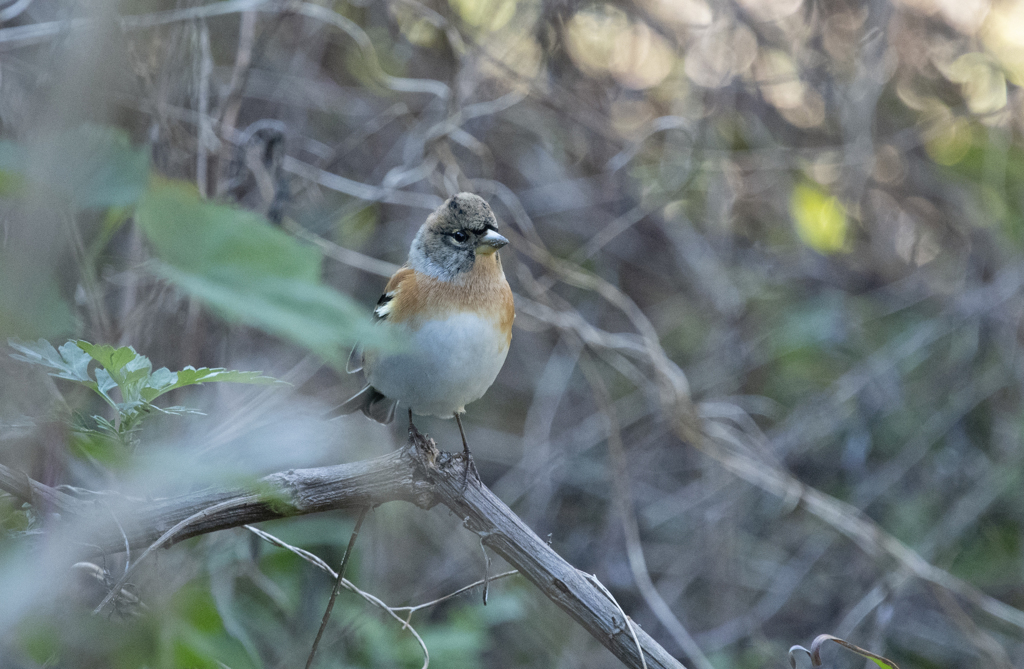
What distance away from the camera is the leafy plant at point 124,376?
44.3 inches

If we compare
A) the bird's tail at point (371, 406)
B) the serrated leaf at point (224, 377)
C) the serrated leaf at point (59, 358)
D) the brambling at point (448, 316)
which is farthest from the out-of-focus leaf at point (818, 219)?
the serrated leaf at point (59, 358)

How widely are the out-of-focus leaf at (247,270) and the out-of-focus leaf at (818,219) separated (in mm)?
3666

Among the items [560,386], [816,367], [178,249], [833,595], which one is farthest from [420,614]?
[178,249]

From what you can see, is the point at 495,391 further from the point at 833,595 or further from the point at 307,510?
the point at 307,510

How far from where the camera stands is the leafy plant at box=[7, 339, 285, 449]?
1.12 m

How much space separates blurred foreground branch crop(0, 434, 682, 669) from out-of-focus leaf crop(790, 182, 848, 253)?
8.92 feet

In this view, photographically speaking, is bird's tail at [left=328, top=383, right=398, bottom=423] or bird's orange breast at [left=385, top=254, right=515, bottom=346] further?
bird's tail at [left=328, top=383, right=398, bottom=423]

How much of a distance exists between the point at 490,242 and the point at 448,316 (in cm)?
30

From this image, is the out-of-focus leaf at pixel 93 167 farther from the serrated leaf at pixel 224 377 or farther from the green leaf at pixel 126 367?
the green leaf at pixel 126 367

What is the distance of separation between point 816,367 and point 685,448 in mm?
824

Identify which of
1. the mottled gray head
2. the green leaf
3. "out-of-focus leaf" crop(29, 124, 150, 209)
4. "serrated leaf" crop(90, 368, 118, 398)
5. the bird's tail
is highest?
"out-of-focus leaf" crop(29, 124, 150, 209)

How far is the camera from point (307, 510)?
1.56 meters

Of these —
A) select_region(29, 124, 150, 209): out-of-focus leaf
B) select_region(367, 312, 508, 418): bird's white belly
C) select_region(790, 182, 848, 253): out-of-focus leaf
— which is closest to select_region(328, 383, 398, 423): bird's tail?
select_region(367, 312, 508, 418): bird's white belly

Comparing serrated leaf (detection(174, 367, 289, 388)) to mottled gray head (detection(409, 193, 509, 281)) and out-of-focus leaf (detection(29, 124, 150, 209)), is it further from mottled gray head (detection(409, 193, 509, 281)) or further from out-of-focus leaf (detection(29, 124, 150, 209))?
mottled gray head (detection(409, 193, 509, 281))
